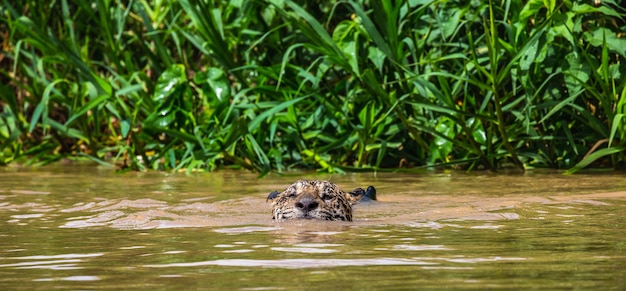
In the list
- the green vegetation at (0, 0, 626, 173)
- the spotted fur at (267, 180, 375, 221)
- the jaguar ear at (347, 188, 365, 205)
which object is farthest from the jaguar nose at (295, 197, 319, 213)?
the green vegetation at (0, 0, 626, 173)

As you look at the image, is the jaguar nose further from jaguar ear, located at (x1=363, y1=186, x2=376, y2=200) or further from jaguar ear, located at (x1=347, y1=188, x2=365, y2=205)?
jaguar ear, located at (x1=363, y1=186, x2=376, y2=200)

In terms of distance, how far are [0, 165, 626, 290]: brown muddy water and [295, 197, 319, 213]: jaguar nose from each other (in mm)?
113

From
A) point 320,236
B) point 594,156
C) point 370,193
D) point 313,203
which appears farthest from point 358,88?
point 320,236

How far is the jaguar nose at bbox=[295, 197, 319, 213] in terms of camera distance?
5.34 metres

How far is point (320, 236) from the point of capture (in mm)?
4680

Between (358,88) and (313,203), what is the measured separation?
244 cm

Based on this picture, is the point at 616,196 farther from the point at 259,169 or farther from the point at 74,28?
the point at 74,28

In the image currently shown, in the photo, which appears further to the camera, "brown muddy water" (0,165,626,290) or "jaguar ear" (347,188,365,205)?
"jaguar ear" (347,188,365,205)

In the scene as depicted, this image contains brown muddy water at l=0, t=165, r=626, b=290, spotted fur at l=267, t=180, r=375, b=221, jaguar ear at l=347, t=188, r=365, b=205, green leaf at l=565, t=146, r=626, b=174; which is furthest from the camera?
green leaf at l=565, t=146, r=626, b=174

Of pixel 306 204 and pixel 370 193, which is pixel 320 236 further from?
pixel 370 193

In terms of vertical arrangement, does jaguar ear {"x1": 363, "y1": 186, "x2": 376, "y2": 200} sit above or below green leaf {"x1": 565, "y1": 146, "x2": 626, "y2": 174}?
below

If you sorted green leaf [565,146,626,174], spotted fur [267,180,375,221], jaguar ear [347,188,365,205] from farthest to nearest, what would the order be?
1. green leaf [565,146,626,174]
2. jaguar ear [347,188,365,205]
3. spotted fur [267,180,375,221]

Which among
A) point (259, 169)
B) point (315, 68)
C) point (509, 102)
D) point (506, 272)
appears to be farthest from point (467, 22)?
point (506, 272)

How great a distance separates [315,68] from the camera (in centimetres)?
797
